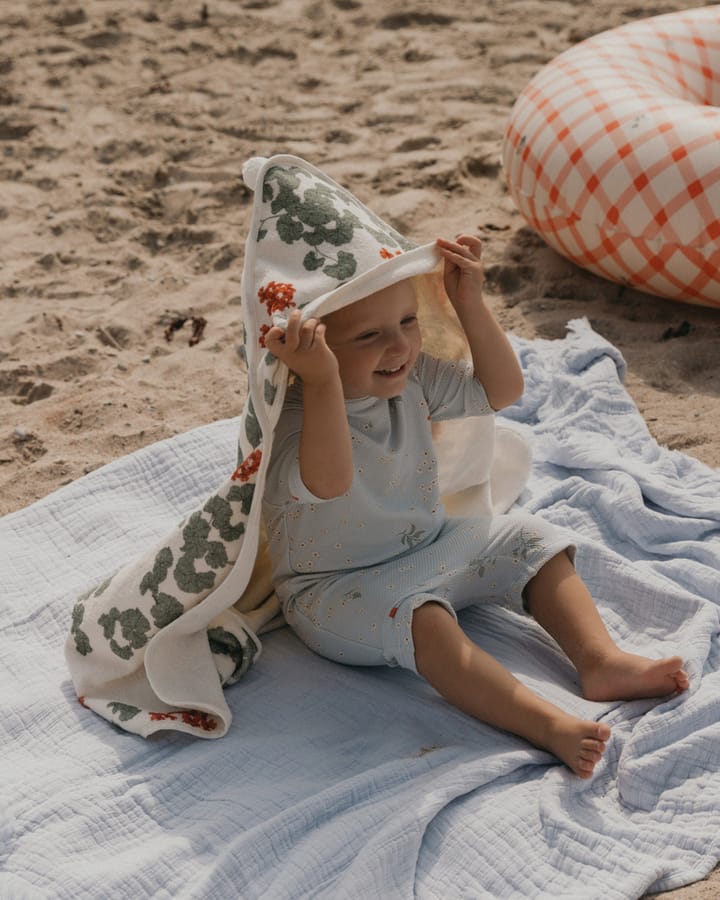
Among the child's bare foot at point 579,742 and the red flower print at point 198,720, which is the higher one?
the child's bare foot at point 579,742

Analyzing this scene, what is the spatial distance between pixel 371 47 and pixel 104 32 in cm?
130

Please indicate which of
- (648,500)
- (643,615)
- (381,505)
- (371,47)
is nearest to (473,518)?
(381,505)

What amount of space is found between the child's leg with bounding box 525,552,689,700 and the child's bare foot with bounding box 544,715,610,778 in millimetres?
194

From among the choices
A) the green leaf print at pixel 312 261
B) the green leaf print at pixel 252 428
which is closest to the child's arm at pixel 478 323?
the green leaf print at pixel 312 261

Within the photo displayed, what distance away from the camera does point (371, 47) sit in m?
5.91

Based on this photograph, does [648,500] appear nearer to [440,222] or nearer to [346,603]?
[346,603]

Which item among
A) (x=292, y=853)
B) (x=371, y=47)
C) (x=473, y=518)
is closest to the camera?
(x=292, y=853)

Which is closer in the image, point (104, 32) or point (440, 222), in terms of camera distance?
point (440, 222)

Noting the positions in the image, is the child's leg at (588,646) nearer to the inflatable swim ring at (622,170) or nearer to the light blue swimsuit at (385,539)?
the light blue swimsuit at (385,539)

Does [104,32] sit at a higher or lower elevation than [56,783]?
higher

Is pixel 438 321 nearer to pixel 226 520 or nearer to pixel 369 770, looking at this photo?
pixel 226 520

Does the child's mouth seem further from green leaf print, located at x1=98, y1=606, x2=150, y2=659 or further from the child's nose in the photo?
green leaf print, located at x1=98, y1=606, x2=150, y2=659

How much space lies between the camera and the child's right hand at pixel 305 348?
7.12 ft

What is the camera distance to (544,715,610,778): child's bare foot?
2184mm
